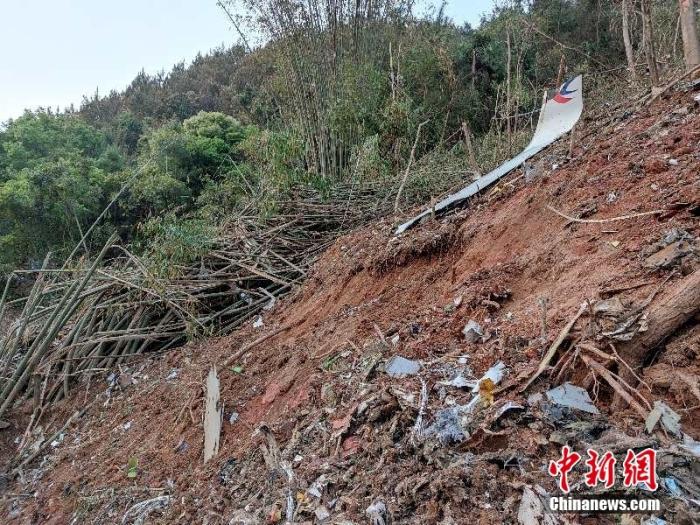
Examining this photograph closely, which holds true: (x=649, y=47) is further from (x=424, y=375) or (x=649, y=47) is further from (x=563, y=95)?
(x=424, y=375)

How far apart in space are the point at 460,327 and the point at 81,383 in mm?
3058

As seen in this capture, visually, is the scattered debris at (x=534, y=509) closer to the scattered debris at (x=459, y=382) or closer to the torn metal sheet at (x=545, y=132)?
the scattered debris at (x=459, y=382)

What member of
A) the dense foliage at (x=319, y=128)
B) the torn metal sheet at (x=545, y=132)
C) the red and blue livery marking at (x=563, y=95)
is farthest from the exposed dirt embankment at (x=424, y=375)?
the dense foliage at (x=319, y=128)

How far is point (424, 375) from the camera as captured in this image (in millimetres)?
1805

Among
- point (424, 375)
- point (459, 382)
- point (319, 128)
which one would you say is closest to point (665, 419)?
point (459, 382)

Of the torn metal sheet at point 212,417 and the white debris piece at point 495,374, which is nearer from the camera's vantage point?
the white debris piece at point 495,374

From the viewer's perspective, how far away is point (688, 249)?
1639mm

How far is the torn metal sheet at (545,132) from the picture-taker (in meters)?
3.41

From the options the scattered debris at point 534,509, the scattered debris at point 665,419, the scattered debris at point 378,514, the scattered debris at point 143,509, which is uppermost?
the scattered debris at point 665,419

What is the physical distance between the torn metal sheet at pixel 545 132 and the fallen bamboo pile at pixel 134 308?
1.27 m

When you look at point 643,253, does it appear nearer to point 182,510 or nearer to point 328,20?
point 182,510

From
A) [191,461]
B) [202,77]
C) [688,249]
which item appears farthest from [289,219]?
[202,77]

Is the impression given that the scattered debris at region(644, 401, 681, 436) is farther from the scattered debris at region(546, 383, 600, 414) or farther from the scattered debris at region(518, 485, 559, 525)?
the scattered debris at region(518, 485, 559, 525)

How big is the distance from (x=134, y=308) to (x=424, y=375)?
9.92 feet
